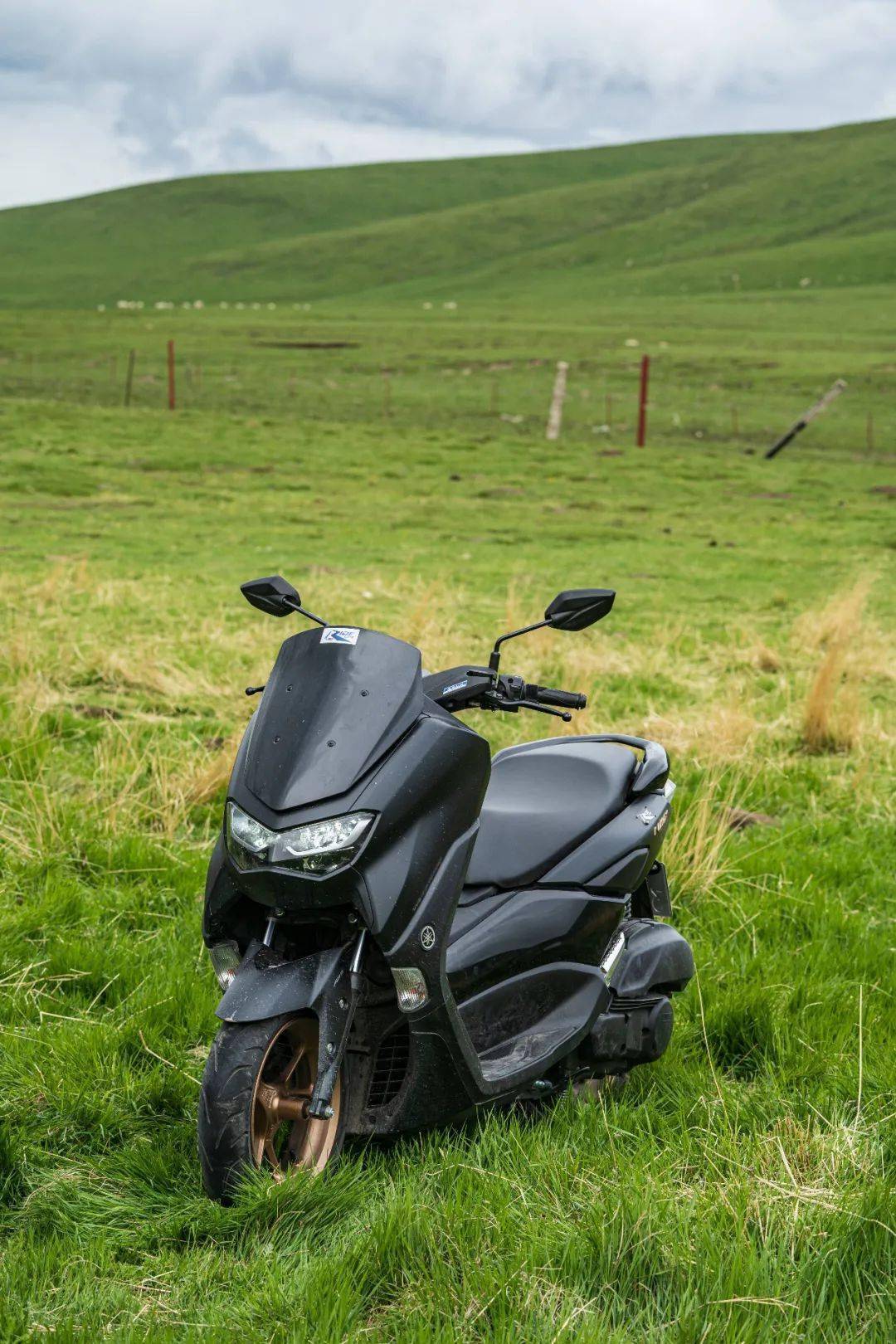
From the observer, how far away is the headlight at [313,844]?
333cm

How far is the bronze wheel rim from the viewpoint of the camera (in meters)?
3.52

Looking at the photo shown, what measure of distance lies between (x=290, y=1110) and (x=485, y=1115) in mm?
617

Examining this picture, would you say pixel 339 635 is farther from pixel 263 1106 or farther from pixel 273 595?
pixel 263 1106

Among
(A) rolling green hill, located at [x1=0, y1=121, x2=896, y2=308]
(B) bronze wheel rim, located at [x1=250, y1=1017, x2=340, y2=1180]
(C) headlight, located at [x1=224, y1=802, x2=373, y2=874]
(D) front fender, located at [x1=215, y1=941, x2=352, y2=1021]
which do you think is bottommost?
(B) bronze wheel rim, located at [x1=250, y1=1017, x2=340, y2=1180]

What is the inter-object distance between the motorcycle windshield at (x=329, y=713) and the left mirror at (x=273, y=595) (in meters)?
0.20

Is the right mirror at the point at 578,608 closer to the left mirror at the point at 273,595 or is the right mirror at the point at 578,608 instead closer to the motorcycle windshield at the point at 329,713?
the motorcycle windshield at the point at 329,713

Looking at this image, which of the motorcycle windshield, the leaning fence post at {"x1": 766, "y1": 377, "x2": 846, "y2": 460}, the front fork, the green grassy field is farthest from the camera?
the leaning fence post at {"x1": 766, "y1": 377, "x2": 846, "y2": 460}

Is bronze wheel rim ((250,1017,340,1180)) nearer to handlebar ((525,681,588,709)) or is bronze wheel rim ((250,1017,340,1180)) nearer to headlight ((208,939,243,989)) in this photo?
headlight ((208,939,243,989))

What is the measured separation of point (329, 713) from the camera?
353 cm

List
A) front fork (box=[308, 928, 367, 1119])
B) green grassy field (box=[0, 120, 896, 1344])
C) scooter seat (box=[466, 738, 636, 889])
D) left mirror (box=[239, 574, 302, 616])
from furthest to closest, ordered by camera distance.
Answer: scooter seat (box=[466, 738, 636, 889]) < left mirror (box=[239, 574, 302, 616]) < front fork (box=[308, 928, 367, 1119]) < green grassy field (box=[0, 120, 896, 1344])

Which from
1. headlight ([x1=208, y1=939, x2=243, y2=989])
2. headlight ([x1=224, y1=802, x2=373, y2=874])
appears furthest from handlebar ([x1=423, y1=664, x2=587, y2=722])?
headlight ([x1=208, y1=939, x2=243, y2=989])

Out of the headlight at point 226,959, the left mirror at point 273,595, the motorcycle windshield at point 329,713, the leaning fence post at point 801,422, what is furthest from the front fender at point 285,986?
the leaning fence post at point 801,422

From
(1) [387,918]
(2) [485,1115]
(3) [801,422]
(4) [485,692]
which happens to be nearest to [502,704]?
(4) [485,692]

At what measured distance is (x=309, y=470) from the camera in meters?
29.0
